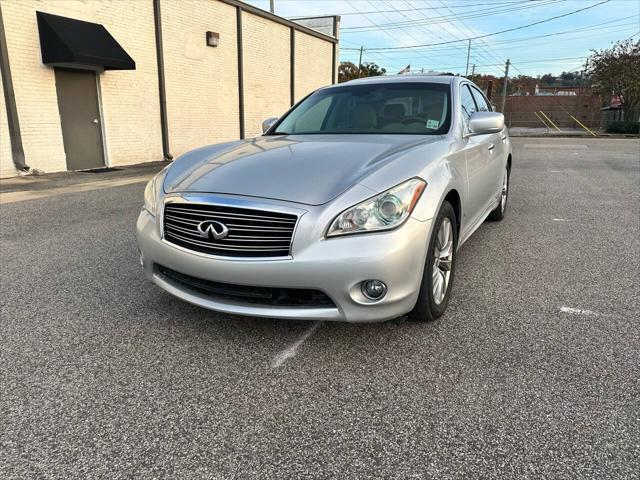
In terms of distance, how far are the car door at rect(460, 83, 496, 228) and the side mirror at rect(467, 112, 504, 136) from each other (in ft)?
0.22

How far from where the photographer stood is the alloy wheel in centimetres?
299

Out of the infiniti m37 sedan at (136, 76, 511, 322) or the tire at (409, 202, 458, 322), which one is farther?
the tire at (409, 202, 458, 322)

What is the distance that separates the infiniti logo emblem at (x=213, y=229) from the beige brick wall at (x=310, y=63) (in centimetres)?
1869

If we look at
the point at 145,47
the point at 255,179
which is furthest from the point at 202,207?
the point at 145,47

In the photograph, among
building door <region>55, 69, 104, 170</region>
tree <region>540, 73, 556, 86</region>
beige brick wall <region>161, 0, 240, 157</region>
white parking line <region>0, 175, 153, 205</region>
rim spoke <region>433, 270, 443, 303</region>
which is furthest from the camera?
tree <region>540, 73, 556, 86</region>

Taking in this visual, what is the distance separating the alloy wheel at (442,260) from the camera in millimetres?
2990

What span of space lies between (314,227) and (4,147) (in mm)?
9833

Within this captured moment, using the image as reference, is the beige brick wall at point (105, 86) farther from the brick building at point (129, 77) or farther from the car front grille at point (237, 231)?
the car front grille at point (237, 231)

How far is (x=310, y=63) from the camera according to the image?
21469 millimetres

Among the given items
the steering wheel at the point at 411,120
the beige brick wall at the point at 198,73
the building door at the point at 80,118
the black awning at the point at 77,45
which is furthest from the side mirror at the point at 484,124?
the beige brick wall at the point at 198,73

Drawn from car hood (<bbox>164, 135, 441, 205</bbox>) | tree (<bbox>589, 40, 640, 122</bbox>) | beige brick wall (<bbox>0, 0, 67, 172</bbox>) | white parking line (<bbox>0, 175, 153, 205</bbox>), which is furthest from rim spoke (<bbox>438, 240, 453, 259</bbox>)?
tree (<bbox>589, 40, 640, 122</bbox>)

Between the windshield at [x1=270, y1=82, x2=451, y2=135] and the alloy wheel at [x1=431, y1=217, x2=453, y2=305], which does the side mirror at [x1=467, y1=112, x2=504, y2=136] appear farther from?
the alloy wheel at [x1=431, y1=217, x2=453, y2=305]

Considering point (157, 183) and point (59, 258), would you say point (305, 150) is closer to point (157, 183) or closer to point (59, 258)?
point (157, 183)

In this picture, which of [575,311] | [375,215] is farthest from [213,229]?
[575,311]
